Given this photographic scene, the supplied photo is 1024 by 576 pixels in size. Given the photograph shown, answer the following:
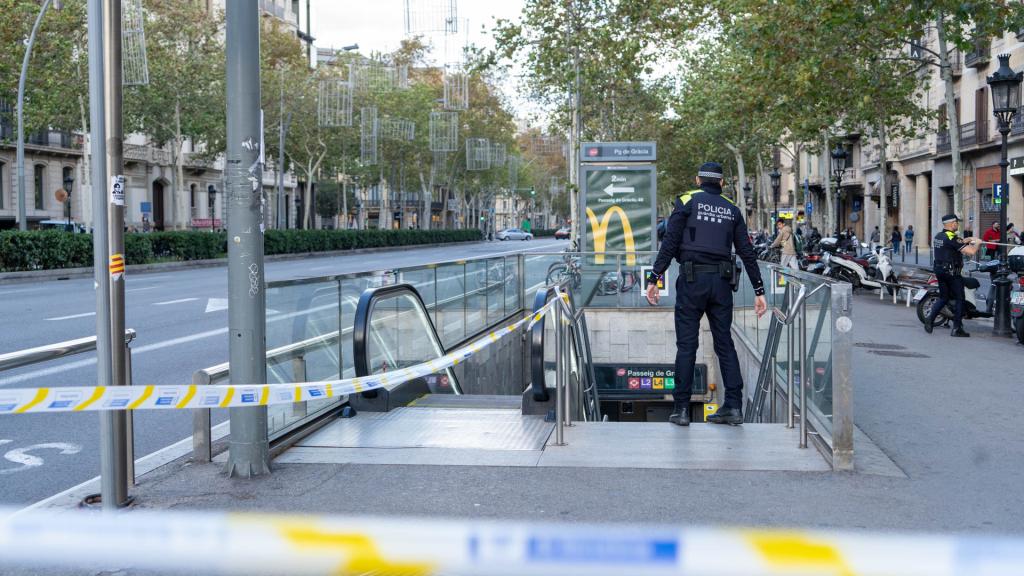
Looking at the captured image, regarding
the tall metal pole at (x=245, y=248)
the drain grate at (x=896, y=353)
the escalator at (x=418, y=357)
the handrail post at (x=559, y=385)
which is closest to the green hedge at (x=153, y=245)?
the escalator at (x=418, y=357)

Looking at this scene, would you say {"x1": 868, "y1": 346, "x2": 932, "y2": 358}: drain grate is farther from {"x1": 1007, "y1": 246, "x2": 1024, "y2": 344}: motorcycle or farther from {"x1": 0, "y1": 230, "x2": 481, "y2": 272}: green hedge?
{"x1": 0, "y1": 230, "x2": 481, "y2": 272}: green hedge

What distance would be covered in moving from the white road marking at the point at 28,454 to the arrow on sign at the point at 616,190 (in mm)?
13769

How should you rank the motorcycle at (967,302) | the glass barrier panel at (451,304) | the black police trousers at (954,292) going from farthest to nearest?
the motorcycle at (967,302) → the black police trousers at (954,292) → the glass barrier panel at (451,304)

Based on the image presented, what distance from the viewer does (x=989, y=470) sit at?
6770 mm

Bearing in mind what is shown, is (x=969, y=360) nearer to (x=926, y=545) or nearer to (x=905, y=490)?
(x=905, y=490)

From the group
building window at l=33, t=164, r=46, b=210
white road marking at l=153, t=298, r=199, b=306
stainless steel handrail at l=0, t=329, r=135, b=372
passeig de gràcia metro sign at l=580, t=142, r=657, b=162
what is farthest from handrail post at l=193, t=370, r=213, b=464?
building window at l=33, t=164, r=46, b=210

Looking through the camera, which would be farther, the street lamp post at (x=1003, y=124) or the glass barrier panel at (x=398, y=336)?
the street lamp post at (x=1003, y=124)

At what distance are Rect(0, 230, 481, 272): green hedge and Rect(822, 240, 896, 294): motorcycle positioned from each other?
21.3 metres

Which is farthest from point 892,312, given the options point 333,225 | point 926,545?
point 333,225

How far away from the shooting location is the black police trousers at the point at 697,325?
774 cm

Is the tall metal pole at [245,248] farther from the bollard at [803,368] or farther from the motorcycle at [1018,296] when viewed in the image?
the motorcycle at [1018,296]

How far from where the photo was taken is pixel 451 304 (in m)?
13.4

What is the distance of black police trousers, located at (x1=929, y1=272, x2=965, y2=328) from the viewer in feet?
50.0

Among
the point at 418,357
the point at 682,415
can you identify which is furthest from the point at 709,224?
the point at 418,357
